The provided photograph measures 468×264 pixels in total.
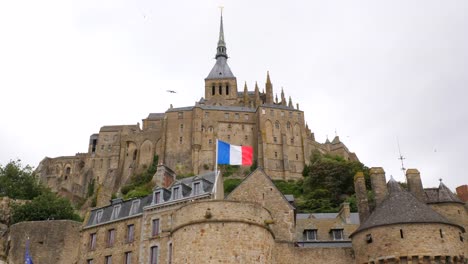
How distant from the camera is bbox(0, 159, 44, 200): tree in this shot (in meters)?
52.6

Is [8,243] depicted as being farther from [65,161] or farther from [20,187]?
[65,161]

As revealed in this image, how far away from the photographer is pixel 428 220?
81.4 feet

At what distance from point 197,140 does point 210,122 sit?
427cm

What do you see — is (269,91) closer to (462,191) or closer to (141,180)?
(141,180)

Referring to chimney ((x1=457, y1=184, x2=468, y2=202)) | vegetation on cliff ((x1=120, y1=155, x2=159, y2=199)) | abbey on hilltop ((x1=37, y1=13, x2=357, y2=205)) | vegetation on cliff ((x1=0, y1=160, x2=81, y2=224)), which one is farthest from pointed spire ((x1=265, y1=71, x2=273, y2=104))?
chimney ((x1=457, y1=184, x2=468, y2=202))

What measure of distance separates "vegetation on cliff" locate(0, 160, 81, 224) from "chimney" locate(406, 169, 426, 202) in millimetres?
28735

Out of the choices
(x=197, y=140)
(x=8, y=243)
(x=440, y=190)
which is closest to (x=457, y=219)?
(x=440, y=190)

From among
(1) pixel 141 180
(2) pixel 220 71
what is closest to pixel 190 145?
(1) pixel 141 180

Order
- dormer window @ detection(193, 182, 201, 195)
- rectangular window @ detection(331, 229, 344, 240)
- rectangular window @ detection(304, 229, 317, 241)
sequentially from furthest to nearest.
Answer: rectangular window @ detection(331, 229, 344, 240), rectangular window @ detection(304, 229, 317, 241), dormer window @ detection(193, 182, 201, 195)

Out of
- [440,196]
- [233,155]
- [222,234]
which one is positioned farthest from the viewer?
[233,155]

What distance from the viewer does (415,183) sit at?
29.4 m

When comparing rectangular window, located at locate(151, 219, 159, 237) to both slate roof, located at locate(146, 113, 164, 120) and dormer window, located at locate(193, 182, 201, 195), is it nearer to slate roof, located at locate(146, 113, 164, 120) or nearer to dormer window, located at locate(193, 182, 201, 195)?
dormer window, located at locate(193, 182, 201, 195)

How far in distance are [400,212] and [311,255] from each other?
5.03m

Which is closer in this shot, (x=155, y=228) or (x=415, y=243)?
(x=415, y=243)
